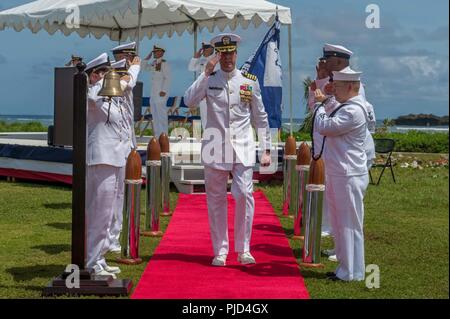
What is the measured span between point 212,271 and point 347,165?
155 centimetres

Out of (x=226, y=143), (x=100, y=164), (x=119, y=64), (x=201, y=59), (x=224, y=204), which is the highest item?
(x=201, y=59)

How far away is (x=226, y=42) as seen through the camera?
6934mm

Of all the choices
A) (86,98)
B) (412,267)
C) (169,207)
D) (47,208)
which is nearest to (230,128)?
(86,98)

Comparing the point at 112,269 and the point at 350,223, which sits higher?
the point at 350,223

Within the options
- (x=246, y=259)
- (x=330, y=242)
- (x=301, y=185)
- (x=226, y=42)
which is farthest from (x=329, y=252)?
A: (x=226, y=42)

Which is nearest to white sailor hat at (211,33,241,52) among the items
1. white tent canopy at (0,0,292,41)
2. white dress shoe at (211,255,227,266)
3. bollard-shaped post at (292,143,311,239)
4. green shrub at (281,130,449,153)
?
white dress shoe at (211,255,227,266)

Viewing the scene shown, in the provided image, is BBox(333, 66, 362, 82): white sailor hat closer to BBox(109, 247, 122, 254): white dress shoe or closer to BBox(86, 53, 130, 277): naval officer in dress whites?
BBox(86, 53, 130, 277): naval officer in dress whites

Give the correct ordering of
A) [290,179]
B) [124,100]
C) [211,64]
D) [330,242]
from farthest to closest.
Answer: [290,179] → [330,242] → [124,100] → [211,64]

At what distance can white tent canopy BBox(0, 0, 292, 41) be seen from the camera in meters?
13.8

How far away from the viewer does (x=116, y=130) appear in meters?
6.77

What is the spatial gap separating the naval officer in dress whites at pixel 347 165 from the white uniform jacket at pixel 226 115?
0.83 m

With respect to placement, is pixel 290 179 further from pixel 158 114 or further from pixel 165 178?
pixel 158 114
